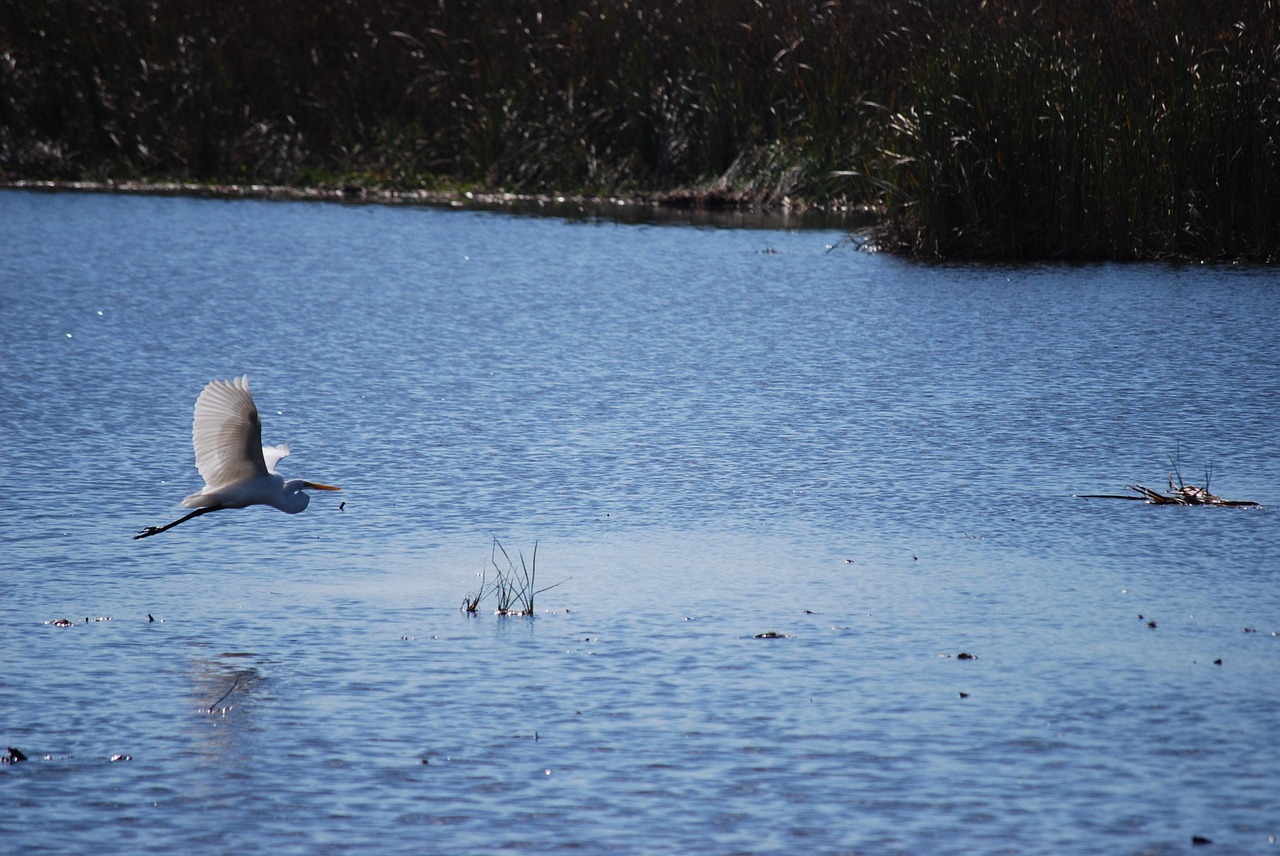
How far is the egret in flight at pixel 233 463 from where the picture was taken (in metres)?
5.71

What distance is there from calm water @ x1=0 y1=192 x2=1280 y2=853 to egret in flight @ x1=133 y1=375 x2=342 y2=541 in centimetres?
31

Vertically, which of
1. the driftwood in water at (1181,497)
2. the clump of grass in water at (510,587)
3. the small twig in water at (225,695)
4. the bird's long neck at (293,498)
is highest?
the bird's long neck at (293,498)

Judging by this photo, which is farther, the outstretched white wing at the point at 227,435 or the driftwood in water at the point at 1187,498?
the driftwood in water at the point at 1187,498

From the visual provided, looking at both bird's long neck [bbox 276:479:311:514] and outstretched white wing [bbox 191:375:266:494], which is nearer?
outstretched white wing [bbox 191:375:266:494]

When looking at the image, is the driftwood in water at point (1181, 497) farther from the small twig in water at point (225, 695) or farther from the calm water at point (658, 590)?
the small twig in water at point (225, 695)

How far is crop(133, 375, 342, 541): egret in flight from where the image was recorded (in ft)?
18.7

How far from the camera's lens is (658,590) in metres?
5.85

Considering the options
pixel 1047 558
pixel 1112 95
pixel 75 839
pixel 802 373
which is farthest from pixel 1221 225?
pixel 75 839

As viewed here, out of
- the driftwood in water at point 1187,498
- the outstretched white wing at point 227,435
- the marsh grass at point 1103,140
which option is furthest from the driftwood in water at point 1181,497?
the marsh grass at point 1103,140

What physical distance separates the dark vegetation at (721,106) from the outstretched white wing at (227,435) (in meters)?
9.19

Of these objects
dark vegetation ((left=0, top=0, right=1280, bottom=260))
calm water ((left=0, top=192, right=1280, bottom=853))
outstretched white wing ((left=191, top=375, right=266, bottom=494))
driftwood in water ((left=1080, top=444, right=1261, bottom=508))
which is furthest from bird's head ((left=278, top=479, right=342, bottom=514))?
dark vegetation ((left=0, top=0, right=1280, bottom=260))

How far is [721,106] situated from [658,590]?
14.0 meters

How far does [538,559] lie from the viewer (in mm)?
6234

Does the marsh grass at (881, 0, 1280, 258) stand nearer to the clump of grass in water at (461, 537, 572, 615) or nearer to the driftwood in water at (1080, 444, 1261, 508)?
the driftwood in water at (1080, 444, 1261, 508)
